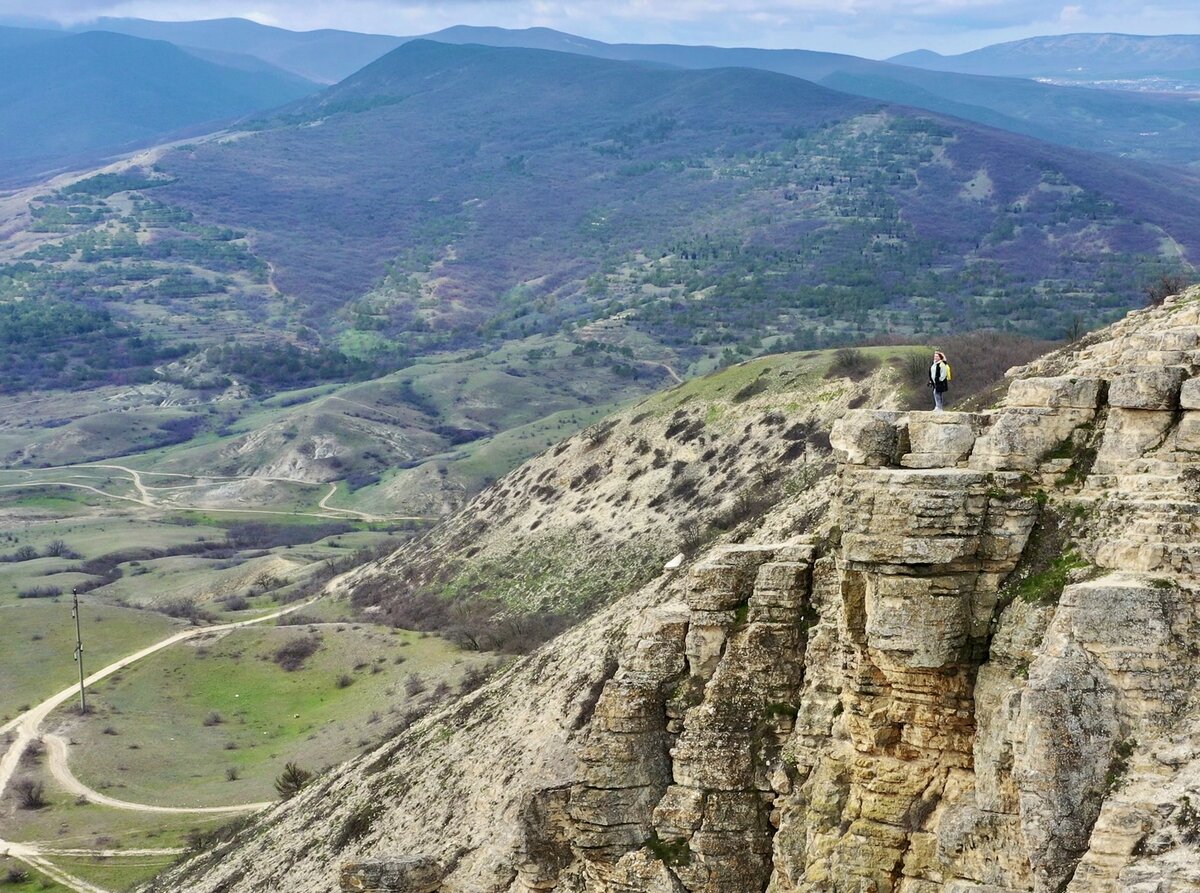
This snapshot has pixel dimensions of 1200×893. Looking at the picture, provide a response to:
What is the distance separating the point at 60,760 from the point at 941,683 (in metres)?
63.0

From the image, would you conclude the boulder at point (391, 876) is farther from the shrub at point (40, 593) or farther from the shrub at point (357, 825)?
the shrub at point (40, 593)

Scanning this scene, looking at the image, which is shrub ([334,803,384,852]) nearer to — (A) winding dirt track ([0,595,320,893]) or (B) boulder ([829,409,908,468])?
(A) winding dirt track ([0,595,320,893])

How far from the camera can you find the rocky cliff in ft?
52.4

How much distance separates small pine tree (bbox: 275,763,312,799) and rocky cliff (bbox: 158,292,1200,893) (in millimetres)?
31644

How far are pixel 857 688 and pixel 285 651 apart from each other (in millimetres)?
72075

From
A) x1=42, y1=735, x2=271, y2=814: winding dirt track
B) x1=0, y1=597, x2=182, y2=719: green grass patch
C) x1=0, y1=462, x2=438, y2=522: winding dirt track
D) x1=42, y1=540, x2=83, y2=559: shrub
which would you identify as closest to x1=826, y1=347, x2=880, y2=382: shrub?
x1=42, y1=735, x2=271, y2=814: winding dirt track

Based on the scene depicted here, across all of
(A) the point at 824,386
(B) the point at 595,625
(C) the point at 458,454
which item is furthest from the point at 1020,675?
(C) the point at 458,454

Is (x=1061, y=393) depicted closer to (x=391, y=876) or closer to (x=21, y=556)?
(x=391, y=876)

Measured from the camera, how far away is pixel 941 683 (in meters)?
18.3

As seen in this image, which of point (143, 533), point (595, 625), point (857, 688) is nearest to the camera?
point (857, 688)

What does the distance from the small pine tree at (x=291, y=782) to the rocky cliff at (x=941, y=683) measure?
31644 millimetres

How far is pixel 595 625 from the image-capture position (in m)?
46.4

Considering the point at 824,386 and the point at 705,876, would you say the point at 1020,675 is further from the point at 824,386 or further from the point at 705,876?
the point at 824,386

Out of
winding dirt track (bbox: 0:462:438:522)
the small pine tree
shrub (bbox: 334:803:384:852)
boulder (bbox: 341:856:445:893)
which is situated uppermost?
boulder (bbox: 341:856:445:893)
